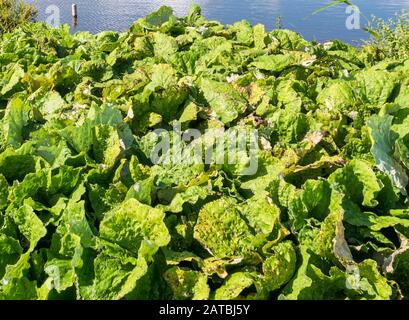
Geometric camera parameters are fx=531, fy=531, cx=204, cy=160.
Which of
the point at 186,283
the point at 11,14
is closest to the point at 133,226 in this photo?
the point at 186,283

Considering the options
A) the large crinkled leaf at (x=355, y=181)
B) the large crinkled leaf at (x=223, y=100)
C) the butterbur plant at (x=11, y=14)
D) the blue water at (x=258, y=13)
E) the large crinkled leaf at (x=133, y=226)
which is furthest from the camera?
the blue water at (x=258, y=13)

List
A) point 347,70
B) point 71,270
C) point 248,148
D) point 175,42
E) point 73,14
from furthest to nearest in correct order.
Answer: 1. point 73,14
2. point 175,42
3. point 347,70
4. point 248,148
5. point 71,270

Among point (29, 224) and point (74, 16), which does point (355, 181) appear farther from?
point (74, 16)

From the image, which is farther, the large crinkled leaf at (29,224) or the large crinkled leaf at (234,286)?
the large crinkled leaf at (29,224)

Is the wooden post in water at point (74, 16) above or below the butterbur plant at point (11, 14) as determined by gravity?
below

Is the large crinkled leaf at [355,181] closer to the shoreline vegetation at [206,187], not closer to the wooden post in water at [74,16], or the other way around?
the shoreline vegetation at [206,187]

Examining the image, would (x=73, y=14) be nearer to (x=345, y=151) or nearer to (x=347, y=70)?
(x=347, y=70)

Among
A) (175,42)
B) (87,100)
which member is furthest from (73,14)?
(87,100)

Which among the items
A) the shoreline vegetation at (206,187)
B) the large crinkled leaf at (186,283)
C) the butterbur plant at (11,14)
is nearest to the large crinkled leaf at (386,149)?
the shoreline vegetation at (206,187)
